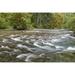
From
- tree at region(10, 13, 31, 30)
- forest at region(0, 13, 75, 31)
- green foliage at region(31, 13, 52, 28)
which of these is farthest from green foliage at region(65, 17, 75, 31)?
tree at region(10, 13, 31, 30)

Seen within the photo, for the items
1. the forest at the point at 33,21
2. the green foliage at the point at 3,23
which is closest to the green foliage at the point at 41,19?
the forest at the point at 33,21

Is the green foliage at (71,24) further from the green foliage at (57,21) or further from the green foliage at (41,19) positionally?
the green foliage at (41,19)

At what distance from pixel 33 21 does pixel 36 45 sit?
324 millimetres

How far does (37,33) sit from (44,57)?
0.33 meters

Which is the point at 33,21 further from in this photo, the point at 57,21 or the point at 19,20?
the point at 57,21

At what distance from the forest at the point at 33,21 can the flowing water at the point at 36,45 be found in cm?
7

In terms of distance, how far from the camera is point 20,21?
221cm

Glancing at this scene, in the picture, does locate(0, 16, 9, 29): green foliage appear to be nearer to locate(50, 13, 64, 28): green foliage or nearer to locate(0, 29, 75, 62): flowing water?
locate(0, 29, 75, 62): flowing water

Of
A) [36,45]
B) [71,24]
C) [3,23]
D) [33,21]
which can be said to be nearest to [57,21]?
[71,24]

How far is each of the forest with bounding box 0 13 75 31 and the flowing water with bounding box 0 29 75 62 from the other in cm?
7

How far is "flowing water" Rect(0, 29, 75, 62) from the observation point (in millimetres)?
2164

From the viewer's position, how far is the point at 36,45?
218 centimetres

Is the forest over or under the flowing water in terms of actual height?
over
